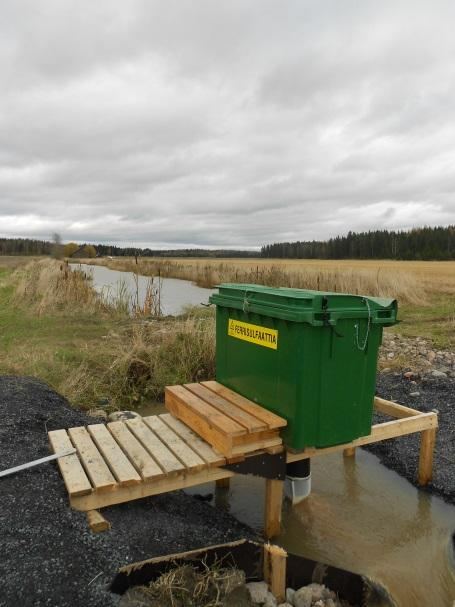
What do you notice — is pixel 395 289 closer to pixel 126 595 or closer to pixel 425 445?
pixel 425 445

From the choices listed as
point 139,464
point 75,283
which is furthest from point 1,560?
point 75,283

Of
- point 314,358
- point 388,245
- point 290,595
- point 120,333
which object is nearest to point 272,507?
point 290,595

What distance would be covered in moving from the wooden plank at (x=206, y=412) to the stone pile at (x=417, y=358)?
459 centimetres

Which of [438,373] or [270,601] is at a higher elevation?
[438,373]

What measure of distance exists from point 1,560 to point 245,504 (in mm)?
Result: 2322

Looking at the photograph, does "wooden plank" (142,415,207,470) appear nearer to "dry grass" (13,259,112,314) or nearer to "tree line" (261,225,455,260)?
"dry grass" (13,259,112,314)

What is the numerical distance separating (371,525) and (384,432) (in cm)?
79

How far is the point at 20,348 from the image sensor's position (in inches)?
330

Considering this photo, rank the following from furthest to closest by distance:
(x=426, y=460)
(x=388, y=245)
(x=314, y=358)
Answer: (x=388, y=245) < (x=426, y=460) < (x=314, y=358)

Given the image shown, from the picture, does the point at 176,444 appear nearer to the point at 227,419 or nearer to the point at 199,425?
the point at 199,425

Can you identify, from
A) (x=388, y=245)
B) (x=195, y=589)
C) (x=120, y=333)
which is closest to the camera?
(x=195, y=589)

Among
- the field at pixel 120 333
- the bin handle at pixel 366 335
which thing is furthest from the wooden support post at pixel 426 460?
the field at pixel 120 333

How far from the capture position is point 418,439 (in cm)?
532

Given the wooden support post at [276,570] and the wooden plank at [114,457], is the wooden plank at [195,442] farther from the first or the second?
the wooden support post at [276,570]
